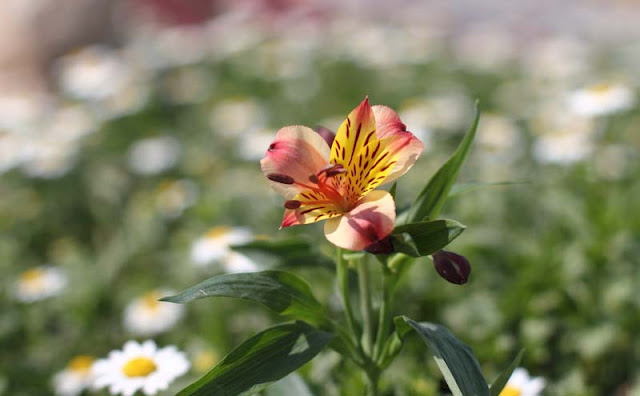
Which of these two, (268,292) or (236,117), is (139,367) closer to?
(268,292)

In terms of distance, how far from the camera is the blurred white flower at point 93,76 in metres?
4.32

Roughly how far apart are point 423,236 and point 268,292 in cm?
26

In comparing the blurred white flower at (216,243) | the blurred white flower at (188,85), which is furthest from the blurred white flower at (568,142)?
the blurred white flower at (188,85)

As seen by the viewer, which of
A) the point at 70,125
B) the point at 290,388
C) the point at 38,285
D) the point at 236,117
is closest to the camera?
the point at 290,388

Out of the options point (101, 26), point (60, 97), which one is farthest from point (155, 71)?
point (101, 26)

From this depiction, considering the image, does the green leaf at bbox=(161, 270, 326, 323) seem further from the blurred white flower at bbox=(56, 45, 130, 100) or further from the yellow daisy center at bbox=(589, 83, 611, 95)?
the blurred white flower at bbox=(56, 45, 130, 100)

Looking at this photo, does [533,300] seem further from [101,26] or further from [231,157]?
[101,26]

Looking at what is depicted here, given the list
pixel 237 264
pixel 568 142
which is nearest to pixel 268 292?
pixel 237 264

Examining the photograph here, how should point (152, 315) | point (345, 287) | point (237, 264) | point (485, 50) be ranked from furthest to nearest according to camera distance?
1. point (485, 50)
2. point (152, 315)
3. point (237, 264)
4. point (345, 287)

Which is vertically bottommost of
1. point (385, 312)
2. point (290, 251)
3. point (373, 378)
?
point (373, 378)

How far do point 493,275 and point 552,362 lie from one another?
1.21 feet

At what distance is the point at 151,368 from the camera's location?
1.60 meters

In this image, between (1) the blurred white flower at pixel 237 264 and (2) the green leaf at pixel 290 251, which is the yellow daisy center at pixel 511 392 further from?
(1) the blurred white flower at pixel 237 264

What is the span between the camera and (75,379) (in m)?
1.95
